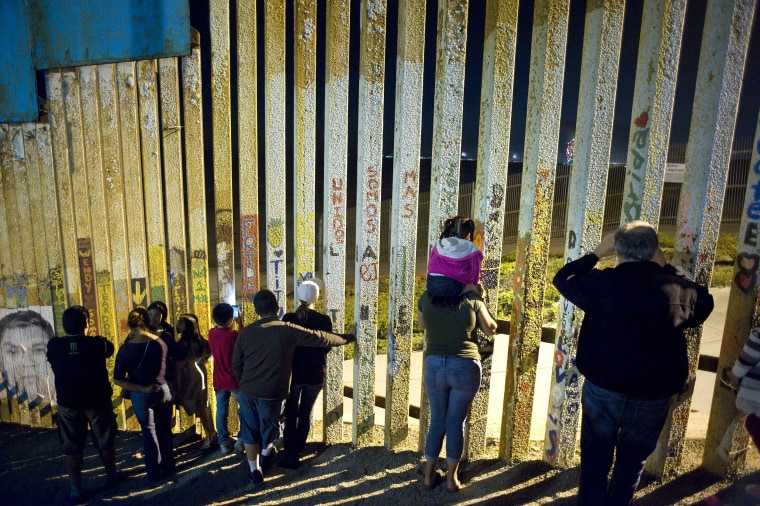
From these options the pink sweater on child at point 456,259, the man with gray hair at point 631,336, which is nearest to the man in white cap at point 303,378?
the pink sweater on child at point 456,259

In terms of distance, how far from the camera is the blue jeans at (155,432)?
11.1ft

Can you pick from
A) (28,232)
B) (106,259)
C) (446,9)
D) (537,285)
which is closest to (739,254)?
(537,285)

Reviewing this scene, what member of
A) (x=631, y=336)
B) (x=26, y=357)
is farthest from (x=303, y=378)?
(x=26, y=357)

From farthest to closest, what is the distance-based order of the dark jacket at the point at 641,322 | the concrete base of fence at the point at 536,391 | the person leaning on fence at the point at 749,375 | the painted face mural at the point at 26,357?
the painted face mural at the point at 26,357, the concrete base of fence at the point at 536,391, the person leaning on fence at the point at 749,375, the dark jacket at the point at 641,322

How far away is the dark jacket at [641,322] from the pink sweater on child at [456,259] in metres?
0.68

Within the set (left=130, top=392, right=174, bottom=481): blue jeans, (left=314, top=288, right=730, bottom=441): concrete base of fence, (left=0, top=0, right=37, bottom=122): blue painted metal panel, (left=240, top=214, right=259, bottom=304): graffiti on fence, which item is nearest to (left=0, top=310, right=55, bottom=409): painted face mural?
(left=130, top=392, right=174, bottom=481): blue jeans

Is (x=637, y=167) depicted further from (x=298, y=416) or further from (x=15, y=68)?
(x=15, y=68)

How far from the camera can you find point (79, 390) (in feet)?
10.5

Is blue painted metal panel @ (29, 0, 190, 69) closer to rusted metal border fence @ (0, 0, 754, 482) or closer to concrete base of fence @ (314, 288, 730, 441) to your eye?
rusted metal border fence @ (0, 0, 754, 482)

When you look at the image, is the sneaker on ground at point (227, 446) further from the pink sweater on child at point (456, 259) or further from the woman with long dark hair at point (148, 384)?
the pink sweater on child at point (456, 259)

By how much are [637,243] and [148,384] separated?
131 inches

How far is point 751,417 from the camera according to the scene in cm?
290

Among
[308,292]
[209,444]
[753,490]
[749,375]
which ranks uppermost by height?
[308,292]

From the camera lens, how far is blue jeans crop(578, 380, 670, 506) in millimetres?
2430
